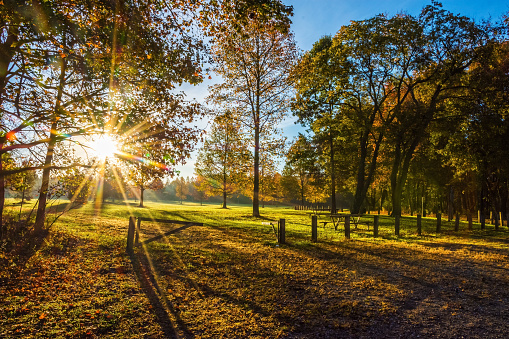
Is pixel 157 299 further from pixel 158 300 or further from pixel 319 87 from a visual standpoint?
pixel 319 87

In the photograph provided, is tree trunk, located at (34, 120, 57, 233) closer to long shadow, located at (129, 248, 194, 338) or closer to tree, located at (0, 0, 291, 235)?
tree, located at (0, 0, 291, 235)

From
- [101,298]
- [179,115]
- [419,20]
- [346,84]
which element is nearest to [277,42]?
[346,84]

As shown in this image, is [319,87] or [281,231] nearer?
[281,231]

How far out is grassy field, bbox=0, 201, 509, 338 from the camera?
4285 mm

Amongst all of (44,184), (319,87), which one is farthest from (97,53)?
(319,87)

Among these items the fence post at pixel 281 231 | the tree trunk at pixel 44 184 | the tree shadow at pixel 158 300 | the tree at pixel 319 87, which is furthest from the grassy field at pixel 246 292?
the tree at pixel 319 87

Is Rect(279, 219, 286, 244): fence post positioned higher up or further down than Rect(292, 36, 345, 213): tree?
further down

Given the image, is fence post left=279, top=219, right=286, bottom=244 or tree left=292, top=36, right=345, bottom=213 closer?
fence post left=279, top=219, right=286, bottom=244

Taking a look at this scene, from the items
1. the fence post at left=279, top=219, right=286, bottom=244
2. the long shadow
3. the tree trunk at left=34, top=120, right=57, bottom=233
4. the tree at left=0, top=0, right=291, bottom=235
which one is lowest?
the long shadow

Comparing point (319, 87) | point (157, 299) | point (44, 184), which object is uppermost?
point (319, 87)

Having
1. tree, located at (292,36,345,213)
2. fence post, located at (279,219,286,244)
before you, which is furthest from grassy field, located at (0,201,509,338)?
tree, located at (292,36,345,213)

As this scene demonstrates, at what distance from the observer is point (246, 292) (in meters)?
5.84

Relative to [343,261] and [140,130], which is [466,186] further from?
[140,130]

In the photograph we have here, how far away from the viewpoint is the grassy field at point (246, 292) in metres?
4.29
